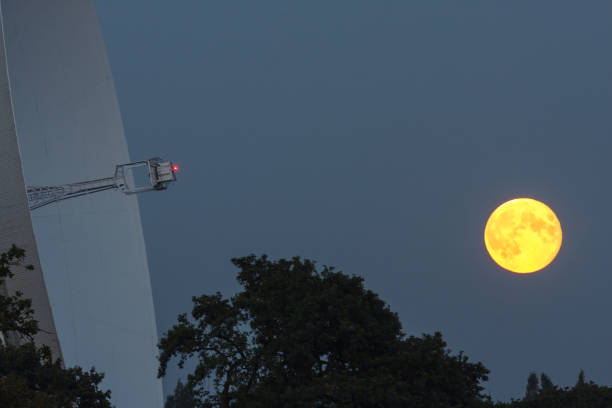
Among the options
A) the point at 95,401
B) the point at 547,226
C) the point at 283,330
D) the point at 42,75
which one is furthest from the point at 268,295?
the point at 547,226

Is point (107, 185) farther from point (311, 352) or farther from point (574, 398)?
point (574, 398)

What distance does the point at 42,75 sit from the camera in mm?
36625

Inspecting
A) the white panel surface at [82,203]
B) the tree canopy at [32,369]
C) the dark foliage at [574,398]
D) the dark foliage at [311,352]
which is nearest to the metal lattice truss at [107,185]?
the white panel surface at [82,203]

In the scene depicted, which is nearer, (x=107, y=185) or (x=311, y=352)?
(x=311, y=352)

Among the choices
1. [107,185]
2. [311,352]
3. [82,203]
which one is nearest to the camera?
[311,352]

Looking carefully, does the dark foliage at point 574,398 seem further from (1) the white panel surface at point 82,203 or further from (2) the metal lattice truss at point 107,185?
(2) the metal lattice truss at point 107,185

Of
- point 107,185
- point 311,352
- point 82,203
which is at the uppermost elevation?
point 107,185

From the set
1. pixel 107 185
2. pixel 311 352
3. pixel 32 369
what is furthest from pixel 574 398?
pixel 32 369

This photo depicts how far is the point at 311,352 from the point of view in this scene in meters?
33.1

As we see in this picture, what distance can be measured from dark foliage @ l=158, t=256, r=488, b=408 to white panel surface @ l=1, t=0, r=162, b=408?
3.40 m

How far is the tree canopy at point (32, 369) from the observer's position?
26062mm

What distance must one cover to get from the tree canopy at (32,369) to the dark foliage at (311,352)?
389 centimetres

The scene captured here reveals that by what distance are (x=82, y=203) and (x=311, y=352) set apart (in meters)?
13.0

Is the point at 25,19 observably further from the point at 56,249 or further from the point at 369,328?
the point at 369,328
